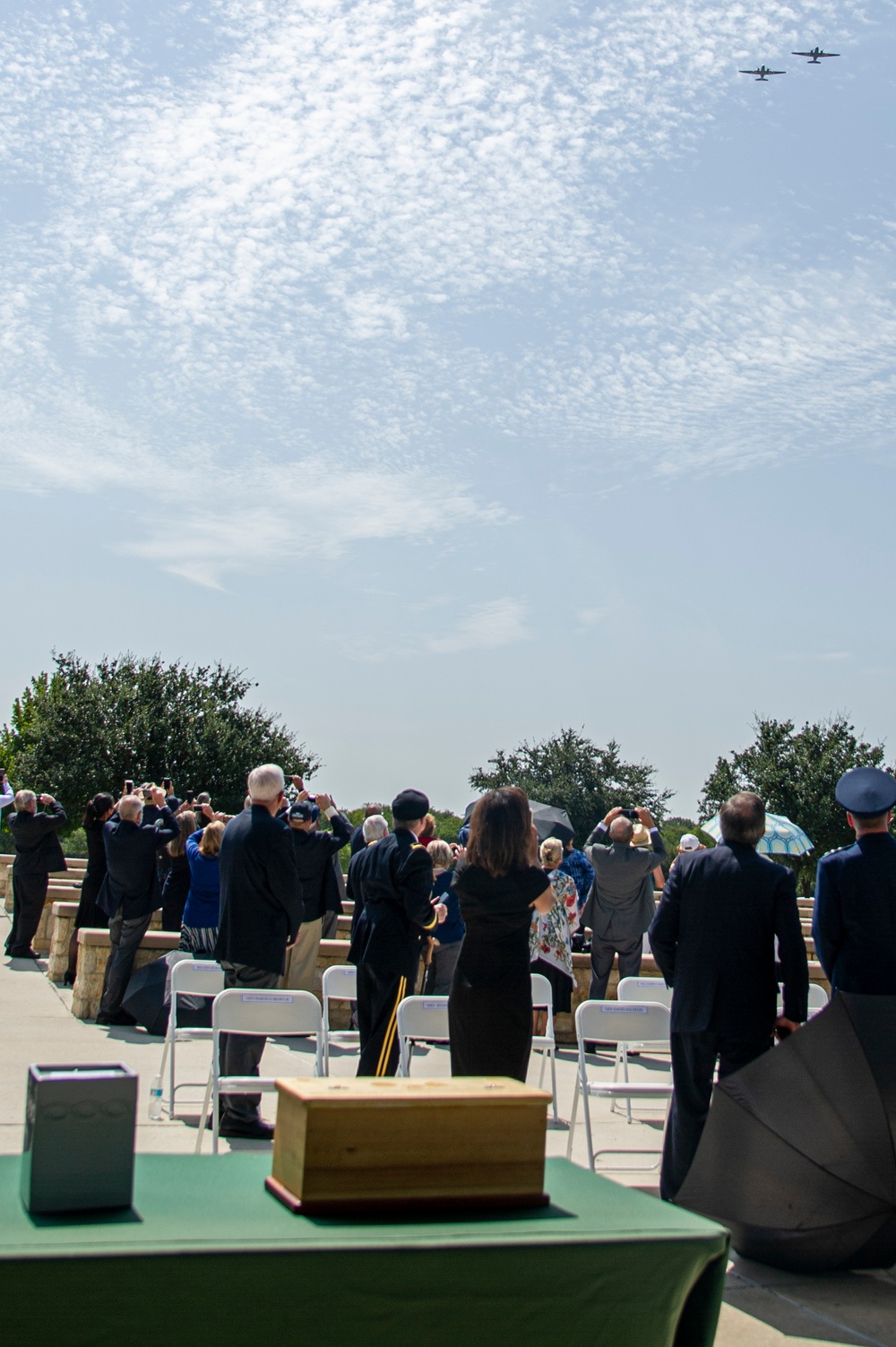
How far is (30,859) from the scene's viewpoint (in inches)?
554

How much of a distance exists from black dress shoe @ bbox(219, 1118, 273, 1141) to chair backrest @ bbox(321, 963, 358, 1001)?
3.67 ft

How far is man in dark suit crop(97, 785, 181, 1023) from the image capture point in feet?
33.4

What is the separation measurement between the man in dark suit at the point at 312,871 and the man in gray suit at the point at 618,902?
2.17m

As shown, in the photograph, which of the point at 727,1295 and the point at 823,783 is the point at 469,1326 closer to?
the point at 727,1295

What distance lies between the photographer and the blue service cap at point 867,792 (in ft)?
18.7

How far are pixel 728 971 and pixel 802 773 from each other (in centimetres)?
4152

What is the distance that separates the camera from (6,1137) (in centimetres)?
653

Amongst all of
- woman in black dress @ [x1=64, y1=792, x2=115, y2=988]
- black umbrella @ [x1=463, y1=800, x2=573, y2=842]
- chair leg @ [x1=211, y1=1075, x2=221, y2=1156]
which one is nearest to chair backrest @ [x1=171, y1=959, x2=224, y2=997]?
chair leg @ [x1=211, y1=1075, x2=221, y2=1156]

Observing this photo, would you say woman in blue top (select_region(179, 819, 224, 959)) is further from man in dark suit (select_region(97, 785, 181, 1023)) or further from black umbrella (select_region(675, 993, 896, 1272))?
black umbrella (select_region(675, 993, 896, 1272))

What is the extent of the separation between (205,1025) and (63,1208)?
671cm

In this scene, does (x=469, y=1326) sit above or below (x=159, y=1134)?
above

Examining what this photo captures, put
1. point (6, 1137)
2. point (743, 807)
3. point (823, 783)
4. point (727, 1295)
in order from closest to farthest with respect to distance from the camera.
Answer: point (727, 1295)
point (743, 807)
point (6, 1137)
point (823, 783)

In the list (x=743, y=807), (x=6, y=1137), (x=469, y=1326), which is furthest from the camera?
(x=6, y=1137)

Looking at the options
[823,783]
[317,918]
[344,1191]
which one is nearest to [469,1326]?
[344,1191]
